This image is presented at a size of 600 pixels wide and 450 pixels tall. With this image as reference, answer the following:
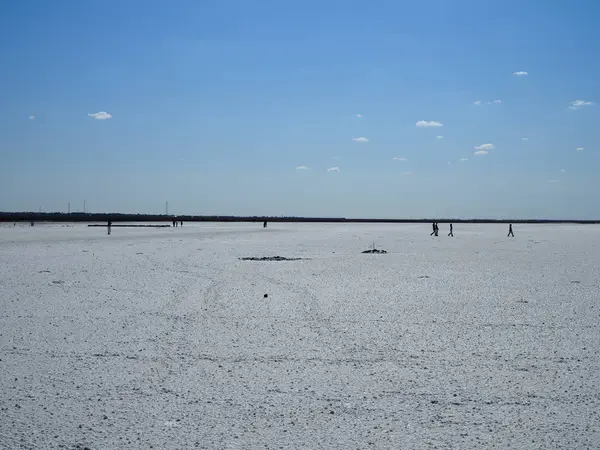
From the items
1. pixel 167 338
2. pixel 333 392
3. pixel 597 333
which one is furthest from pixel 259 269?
pixel 333 392

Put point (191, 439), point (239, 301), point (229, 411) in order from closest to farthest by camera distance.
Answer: point (191, 439), point (229, 411), point (239, 301)

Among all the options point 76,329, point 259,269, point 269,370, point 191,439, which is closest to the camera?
point 191,439

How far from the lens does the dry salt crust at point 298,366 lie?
5.16m

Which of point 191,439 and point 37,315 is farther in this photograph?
point 37,315

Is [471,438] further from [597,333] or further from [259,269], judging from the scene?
[259,269]

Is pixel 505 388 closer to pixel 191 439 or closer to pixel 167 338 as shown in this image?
pixel 191 439

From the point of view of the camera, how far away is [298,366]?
7.28 meters

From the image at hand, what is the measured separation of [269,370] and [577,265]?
708 inches

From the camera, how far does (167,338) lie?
8828 mm

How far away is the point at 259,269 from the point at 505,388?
1392 centimetres

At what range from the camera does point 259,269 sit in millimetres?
19781

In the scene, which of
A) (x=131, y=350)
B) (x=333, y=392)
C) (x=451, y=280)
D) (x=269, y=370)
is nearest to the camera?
(x=333, y=392)

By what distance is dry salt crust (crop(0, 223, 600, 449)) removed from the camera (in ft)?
16.9

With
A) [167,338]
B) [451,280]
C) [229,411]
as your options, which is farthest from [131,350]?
[451,280]
